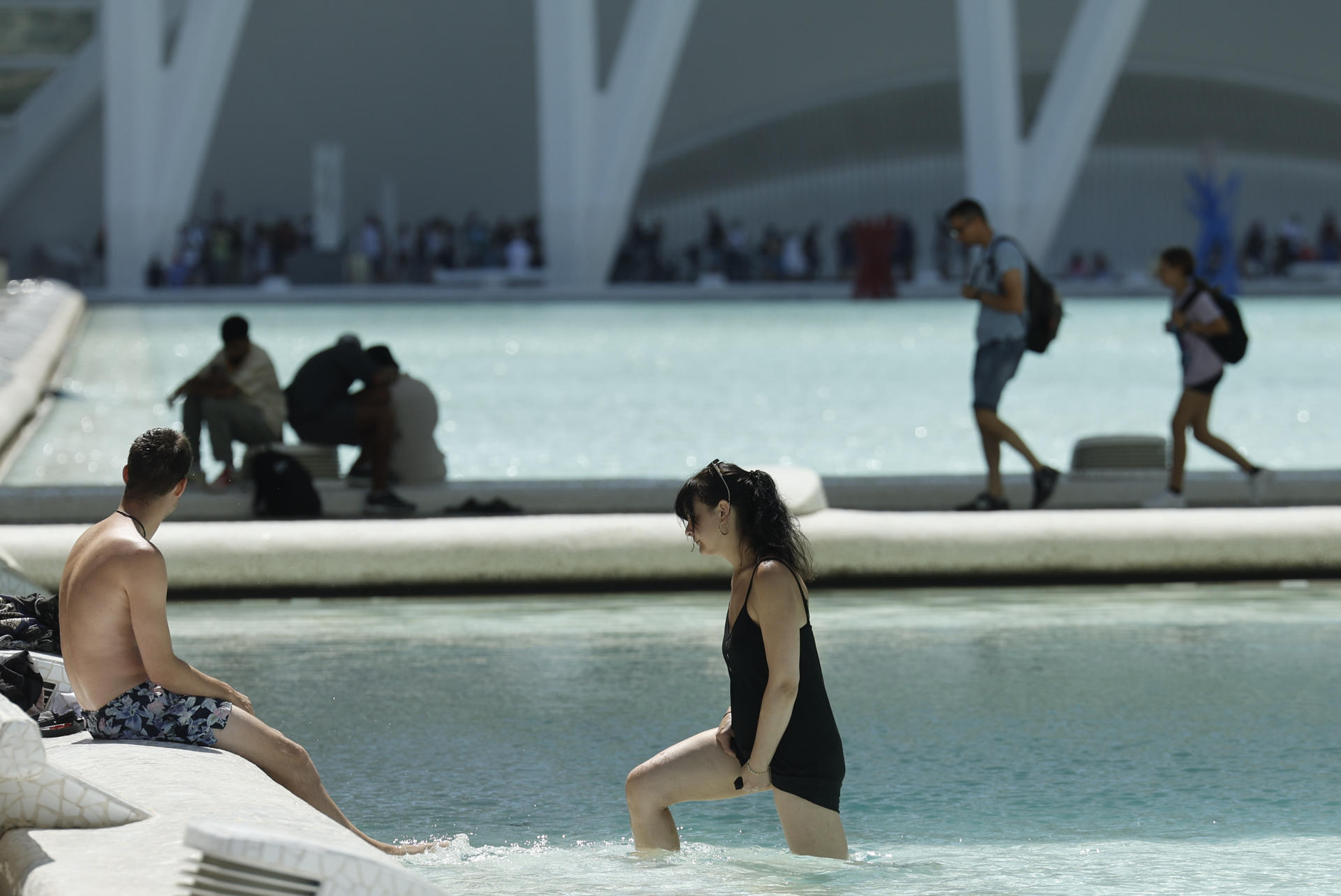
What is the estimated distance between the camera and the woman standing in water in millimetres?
3217

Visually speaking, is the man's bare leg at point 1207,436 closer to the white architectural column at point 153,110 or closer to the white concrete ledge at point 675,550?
the white concrete ledge at point 675,550

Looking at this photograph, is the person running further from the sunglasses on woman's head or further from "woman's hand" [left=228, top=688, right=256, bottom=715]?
"woman's hand" [left=228, top=688, right=256, bottom=715]

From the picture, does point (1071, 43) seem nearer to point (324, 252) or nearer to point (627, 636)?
point (324, 252)

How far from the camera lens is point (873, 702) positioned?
5.19 m

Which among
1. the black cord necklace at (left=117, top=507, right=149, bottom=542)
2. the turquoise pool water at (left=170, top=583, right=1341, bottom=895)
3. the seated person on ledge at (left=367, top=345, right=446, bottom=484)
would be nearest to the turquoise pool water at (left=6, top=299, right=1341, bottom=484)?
the seated person on ledge at (left=367, top=345, right=446, bottom=484)

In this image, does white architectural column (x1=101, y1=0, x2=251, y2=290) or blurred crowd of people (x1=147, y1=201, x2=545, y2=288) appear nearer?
white architectural column (x1=101, y1=0, x2=251, y2=290)

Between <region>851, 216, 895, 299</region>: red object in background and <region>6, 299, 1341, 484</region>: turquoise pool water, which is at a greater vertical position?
<region>851, 216, 895, 299</region>: red object in background

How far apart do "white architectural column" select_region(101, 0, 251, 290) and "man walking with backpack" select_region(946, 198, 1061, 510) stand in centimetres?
2351

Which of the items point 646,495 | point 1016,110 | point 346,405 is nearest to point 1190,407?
point 646,495

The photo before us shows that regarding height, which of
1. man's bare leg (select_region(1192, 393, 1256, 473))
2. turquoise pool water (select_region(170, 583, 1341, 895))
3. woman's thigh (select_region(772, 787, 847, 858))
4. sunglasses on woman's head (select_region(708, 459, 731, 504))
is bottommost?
turquoise pool water (select_region(170, 583, 1341, 895))

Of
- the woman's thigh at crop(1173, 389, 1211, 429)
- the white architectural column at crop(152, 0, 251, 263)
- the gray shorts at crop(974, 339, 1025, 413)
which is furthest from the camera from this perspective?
the white architectural column at crop(152, 0, 251, 263)

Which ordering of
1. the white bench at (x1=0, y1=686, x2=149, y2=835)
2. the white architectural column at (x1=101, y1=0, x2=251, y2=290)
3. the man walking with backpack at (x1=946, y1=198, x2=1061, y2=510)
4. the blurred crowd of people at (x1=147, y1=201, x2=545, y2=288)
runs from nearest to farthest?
the white bench at (x1=0, y1=686, x2=149, y2=835), the man walking with backpack at (x1=946, y1=198, x2=1061, y2=510), the white architectural column at (x1=101, y1=0, x2=251, y2=290), the blurred crowd of people at (x1=147, y1=201, x2=545, y2=288)

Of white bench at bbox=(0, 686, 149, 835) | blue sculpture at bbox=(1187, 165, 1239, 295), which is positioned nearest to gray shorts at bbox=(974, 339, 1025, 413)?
white bench at bbox=(0, 686, 149, 835)

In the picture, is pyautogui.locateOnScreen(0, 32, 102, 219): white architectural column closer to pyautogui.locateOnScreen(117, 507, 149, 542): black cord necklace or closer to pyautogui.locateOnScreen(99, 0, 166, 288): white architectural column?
pyautogui.locateOnScreen(99, 0, 166, 288): white architectural column
